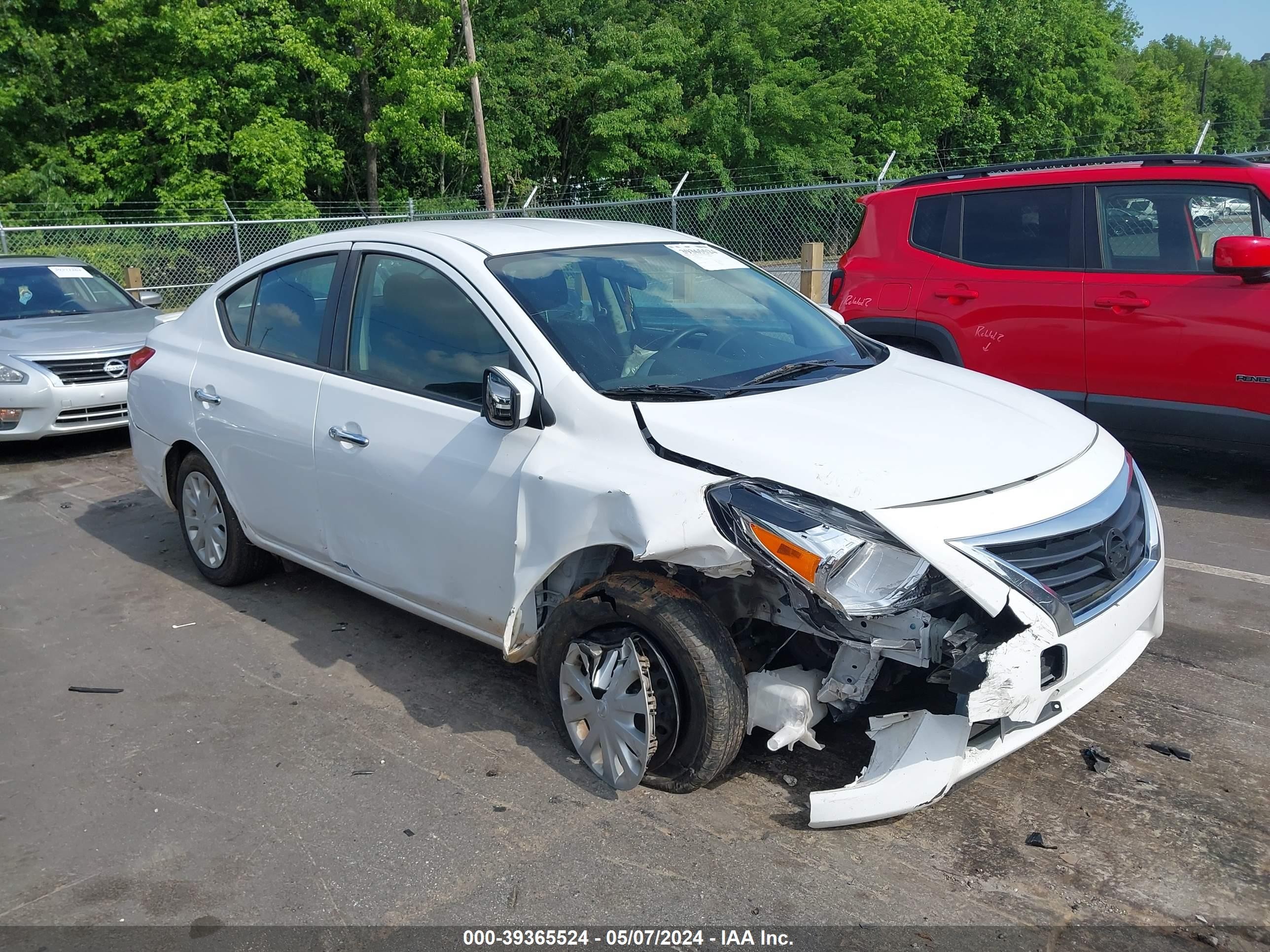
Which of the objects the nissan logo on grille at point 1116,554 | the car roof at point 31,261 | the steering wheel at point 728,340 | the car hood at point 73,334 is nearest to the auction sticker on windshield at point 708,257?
the steering wheel at point 728,340

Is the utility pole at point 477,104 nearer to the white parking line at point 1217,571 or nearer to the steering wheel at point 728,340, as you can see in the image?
the white parking line at point 1217,571

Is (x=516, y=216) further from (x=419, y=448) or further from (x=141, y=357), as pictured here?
(x=419, y=448)

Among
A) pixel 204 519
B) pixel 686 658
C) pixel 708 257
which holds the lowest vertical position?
pixel 204 519

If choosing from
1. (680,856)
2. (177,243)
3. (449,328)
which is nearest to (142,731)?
(449,328)

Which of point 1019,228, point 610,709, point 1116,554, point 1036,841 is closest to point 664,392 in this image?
point 610,709

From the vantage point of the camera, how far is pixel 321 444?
13.4 ft

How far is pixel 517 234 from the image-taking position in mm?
4125

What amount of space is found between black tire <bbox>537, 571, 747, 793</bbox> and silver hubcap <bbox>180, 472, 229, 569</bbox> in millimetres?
2567

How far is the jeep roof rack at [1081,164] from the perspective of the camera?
6.02 m

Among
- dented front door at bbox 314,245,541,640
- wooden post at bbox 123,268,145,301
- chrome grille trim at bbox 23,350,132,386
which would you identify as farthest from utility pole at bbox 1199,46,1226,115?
dented front door at bbox 314,245,541,640

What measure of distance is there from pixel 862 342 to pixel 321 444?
2265mm

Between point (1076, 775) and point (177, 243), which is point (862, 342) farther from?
point (177, 243)

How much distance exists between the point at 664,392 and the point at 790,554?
0.84 meters

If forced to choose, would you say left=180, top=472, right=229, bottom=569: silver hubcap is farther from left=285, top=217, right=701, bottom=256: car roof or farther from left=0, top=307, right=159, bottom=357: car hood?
left=0, top=307, right=159, bottom=357: car hood
